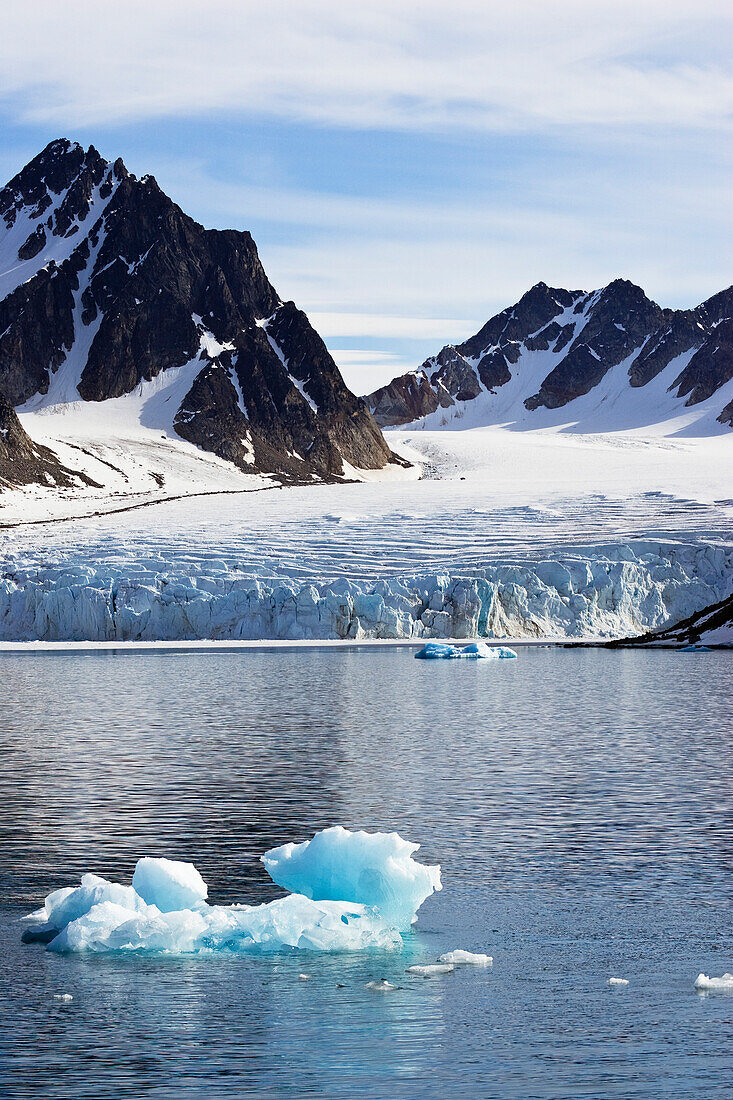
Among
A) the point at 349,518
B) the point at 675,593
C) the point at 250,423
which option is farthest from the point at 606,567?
the point at 250,423

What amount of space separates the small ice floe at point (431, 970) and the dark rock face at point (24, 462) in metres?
95.9

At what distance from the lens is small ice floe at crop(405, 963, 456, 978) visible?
9.49 metres

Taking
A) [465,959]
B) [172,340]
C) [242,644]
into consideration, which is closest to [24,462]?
[172,340]

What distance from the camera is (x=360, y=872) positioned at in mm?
11109

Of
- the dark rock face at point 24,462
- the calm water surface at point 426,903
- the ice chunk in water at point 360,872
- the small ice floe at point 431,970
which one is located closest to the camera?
the calm water surface at point 426,903

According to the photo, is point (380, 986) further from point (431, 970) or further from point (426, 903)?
point (426, 903)

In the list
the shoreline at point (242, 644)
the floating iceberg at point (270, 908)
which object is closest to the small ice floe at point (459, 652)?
the shoreline at point (242, 644)

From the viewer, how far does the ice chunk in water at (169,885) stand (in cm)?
1070

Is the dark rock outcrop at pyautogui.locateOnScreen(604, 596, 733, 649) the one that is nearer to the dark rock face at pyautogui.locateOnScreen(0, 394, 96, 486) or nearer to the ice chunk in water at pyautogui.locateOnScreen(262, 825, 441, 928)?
the ice chunk in water at pyautogui.locateOnScreen(262, 825, 441, 928)

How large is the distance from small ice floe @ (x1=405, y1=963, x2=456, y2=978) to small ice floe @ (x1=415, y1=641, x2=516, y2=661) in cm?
3775

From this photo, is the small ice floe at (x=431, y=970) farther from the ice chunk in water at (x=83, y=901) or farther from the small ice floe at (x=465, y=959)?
the ice chunk in water at (x=83, y=901)

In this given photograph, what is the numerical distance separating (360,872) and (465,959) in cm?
157

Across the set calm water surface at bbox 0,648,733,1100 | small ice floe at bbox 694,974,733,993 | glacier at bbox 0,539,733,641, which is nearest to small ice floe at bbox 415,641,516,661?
glacier at bbox 0,539,733,641

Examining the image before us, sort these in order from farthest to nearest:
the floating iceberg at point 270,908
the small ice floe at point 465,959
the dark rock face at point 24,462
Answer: the dark rock face at point 24,462 → the floating iceberg at point 270,908 → the small ice floe at point 465,959
